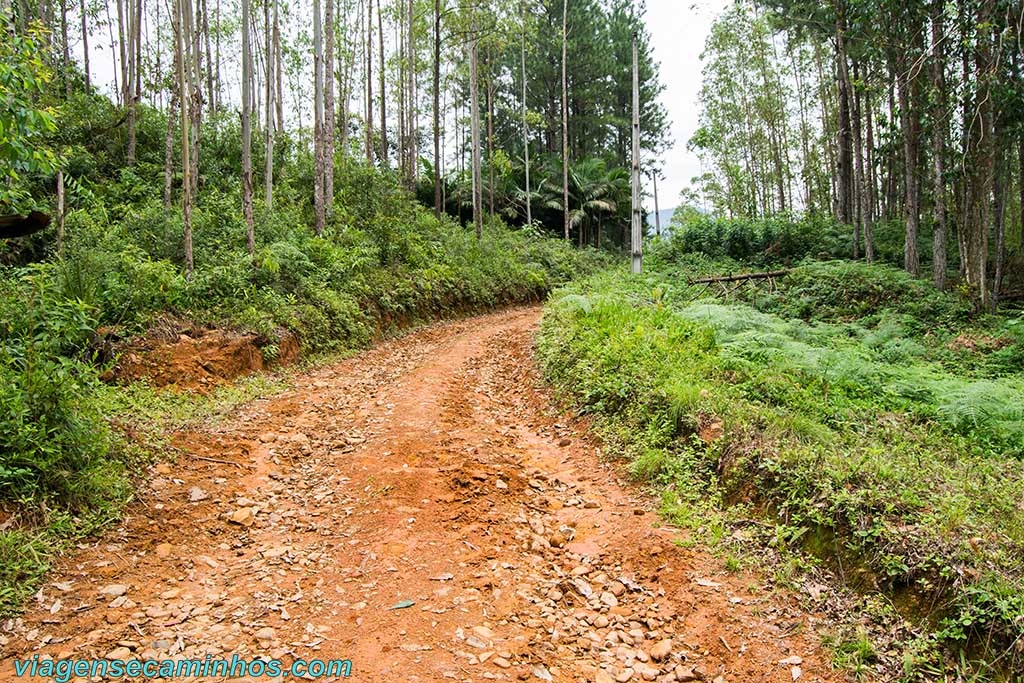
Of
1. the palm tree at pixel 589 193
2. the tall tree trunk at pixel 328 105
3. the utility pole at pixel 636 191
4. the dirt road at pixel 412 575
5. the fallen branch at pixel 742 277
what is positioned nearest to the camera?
the dirt road at pixel 412 575

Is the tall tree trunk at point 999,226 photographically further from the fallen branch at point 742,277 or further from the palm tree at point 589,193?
the palm tree at point 589,193

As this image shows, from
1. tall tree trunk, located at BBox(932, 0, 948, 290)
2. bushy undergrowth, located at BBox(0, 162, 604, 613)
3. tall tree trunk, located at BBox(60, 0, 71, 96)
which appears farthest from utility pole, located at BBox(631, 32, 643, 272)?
tall tree trunk, located at BBox(60, 0, 71, 96)

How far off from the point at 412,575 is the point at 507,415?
147 inches

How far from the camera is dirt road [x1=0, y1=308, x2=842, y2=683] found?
3.28m

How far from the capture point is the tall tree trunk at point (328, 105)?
14.4 m

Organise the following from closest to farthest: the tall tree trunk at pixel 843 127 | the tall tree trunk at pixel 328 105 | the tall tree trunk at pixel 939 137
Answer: the tall tree trunk at pixel 939 137 → the tall tree trunk at pixel 328 105 → the tall tree trunk at pixel 843 127

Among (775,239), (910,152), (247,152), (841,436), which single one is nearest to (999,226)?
(910,152)

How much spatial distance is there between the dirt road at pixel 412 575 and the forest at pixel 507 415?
0.09ft

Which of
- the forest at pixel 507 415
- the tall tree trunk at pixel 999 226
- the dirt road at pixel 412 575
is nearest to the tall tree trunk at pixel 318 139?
the forest at pixel 507 415

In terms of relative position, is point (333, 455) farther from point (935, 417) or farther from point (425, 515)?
point (935, 417)

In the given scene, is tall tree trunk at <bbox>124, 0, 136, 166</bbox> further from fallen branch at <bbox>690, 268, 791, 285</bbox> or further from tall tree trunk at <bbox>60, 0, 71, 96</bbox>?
fallen branch at <bbox>690, 268, 791, 285</bbox>

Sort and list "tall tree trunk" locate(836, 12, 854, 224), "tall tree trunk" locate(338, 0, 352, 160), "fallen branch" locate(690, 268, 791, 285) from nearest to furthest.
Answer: "fallen branch" locate(690, 268, 791, 285)
"tall tree trunk" locate(836, 12, 854, 224)
"tall tree trunk" locate(338, 0, 352, 160)

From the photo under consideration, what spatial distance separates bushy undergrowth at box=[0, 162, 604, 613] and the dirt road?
41cm

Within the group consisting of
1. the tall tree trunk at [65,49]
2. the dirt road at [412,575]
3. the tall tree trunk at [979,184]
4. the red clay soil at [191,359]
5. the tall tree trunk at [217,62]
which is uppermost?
the tall tree trunk at [217,62]
